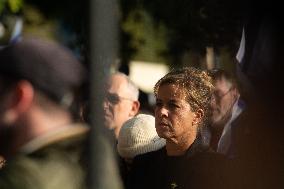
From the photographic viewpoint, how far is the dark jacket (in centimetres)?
425

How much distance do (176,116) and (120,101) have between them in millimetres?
1298

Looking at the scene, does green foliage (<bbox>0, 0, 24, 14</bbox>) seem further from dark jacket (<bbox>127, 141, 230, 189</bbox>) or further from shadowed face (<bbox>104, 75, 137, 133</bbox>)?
dark jacket (<bbox>127, 141, 230, 189</bbox>)

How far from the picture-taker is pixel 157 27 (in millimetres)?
7461

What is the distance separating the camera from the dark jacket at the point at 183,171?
14.0 ft

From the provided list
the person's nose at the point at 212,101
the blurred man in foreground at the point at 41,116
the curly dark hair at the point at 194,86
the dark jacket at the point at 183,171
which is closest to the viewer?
the blurred man in foreground at the point at 41,116

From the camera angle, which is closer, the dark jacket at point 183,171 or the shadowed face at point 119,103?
the dark jacket at point 183,171

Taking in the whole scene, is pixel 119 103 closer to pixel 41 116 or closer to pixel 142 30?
pixel 142 30

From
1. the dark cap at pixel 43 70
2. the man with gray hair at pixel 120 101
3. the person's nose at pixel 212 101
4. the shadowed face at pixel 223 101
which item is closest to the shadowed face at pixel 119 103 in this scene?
the man with gray hair at pixel 120 101

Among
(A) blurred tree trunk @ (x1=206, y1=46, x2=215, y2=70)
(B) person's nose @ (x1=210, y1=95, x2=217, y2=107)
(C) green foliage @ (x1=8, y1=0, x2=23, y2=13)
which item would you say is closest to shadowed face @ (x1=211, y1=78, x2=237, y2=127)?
(B) person's nose @ (x1=210, y1=95, x2=217, y2=107)

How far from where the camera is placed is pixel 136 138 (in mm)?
5137

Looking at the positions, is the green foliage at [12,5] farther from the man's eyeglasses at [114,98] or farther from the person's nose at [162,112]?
the person's nose at [162,112]

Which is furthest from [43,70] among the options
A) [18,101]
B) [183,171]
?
[183,171]

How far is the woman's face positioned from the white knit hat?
46 cm

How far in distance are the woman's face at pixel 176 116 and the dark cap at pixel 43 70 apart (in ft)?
6.12
